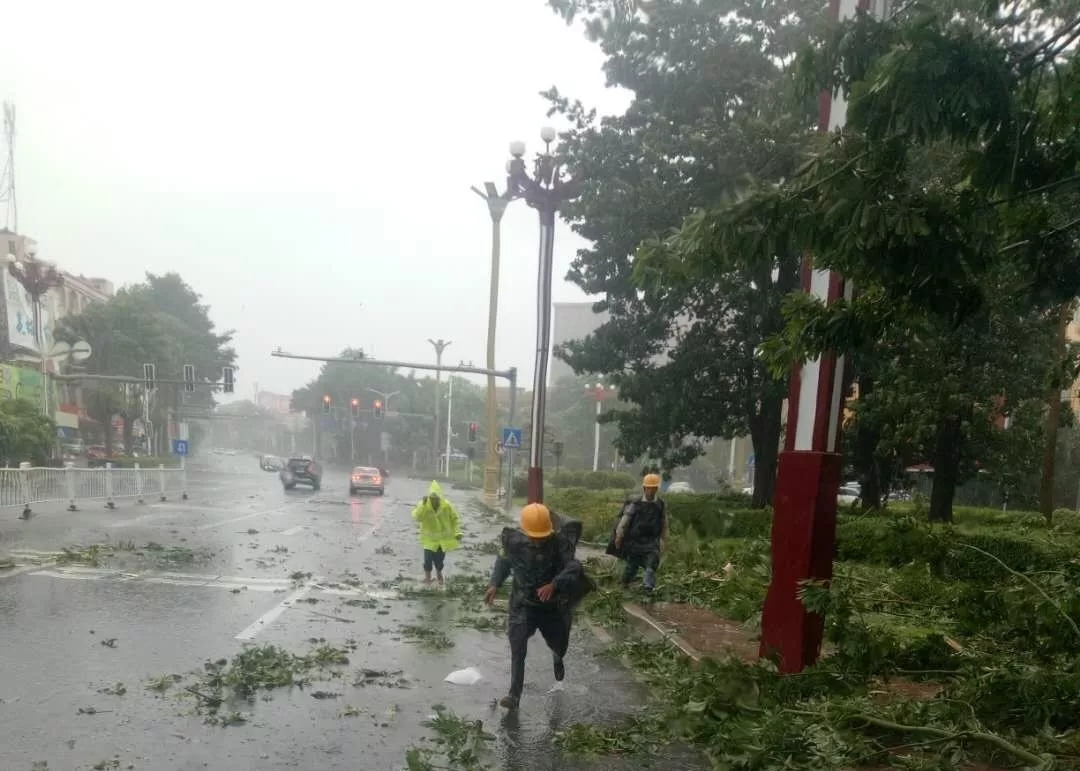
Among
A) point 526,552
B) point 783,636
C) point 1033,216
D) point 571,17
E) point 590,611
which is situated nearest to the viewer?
point 1033,216

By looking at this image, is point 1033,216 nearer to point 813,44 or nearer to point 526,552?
point 813,44

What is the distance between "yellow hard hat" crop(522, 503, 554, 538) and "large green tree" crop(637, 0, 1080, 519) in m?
2.12

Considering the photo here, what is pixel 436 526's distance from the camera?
41.0ft

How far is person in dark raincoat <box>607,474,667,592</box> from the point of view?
1183cm

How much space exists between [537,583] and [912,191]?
149 inches

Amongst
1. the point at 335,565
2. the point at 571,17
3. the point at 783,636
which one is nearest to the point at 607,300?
the point at 335,565

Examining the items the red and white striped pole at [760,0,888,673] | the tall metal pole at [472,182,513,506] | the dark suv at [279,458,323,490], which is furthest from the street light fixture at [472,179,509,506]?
A: the red and white striped pole at [760,0,888,673]

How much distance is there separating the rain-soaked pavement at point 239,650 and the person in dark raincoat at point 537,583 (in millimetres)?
510

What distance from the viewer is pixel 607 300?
2180 cm

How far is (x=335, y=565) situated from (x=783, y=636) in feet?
29.4

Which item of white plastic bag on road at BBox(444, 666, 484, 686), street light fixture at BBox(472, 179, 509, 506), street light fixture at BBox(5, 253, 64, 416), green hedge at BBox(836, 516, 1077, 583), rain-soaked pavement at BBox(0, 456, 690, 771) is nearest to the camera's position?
rain-soaked pavement at BBox(0, 456, 690, 771)

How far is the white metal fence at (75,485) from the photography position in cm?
1880

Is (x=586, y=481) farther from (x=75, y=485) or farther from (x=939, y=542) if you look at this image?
(x=939, y=542)

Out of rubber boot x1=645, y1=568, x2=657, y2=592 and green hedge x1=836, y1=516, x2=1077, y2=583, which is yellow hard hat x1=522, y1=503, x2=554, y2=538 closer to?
rubber boot x1=645, y1=568, x2=657, y2=592
